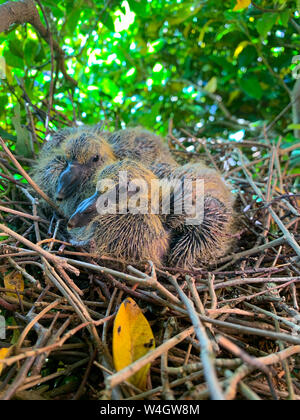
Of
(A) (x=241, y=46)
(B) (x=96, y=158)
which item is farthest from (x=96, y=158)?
(A) (x=241, y=46)

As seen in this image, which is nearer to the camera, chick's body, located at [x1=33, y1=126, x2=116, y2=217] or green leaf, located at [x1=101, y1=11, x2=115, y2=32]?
chick's body, located at [x1=33, y1=126, x2=116, y2=217]

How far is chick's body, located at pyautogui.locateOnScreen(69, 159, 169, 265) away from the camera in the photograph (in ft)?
4.03

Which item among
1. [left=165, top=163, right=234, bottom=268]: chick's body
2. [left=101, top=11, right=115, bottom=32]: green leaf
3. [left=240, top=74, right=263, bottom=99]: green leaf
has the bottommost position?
[left=165, top=163, right=234, bottom=268]: chick's body

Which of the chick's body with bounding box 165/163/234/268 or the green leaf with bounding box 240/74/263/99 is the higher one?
the green leaf with bounding box 240/74/263/99

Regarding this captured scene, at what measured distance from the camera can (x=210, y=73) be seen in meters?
2.75

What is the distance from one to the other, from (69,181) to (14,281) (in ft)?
1.64

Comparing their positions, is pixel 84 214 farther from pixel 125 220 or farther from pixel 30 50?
pixel 30 50

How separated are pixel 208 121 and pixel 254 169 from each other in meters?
0.70

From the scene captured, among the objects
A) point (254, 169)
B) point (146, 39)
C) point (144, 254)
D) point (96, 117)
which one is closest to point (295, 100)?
point (254, 169)

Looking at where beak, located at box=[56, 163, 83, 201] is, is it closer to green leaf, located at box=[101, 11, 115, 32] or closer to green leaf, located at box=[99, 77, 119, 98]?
green leaf, located at box=[101, 11, 115, 32]

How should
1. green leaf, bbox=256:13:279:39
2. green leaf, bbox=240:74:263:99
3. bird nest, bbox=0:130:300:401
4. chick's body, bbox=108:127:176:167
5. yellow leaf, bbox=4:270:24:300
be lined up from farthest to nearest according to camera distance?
green leaf, bbox=240:74:263:99
chick's body, bbox=108:127:176:167
green leaf, bbox=256:13:279:39
yellow leaf, bbox=4:270:24:300
bird nest, bbox=0:130:300:401

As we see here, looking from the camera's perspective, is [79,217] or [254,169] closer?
[79,217]

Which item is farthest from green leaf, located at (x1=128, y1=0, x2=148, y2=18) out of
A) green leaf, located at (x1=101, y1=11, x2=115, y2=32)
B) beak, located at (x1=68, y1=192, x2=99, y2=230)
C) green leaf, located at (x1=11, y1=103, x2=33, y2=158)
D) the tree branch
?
beak, located at (x1=68, y1=192, x2=99, y2=230)

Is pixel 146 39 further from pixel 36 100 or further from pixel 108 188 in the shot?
pixel 108 188
